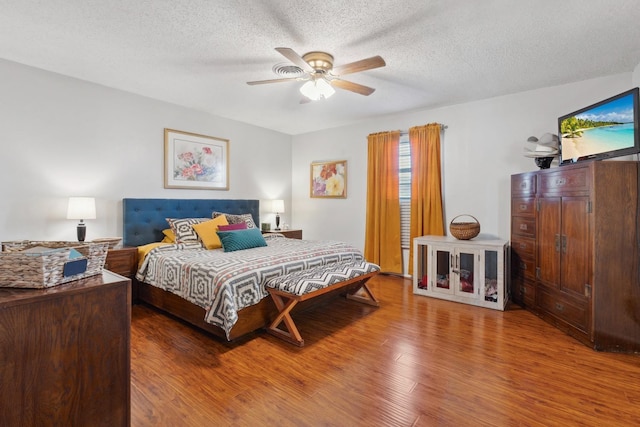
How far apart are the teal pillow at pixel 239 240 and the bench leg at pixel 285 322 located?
1.01m

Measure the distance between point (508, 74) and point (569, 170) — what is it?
1196 mm

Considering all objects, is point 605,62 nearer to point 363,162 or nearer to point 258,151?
point 363,162

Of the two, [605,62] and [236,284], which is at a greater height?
[605,62]

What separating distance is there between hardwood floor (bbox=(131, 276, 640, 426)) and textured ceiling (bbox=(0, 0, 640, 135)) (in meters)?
2.49

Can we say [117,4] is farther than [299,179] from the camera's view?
No

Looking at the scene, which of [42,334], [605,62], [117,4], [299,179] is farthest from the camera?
[299,179]

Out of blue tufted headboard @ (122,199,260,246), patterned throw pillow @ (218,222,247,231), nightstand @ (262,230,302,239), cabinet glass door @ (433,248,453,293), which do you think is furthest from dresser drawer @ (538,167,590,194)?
blue tufted headboard @ (122,199,260,246)

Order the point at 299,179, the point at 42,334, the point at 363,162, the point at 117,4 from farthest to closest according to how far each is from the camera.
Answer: the point at 299,179 → the point at 363,162 → the point at 117,4 → the point at 42,334

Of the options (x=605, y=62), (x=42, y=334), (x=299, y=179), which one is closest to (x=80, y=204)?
(x=42, y=334)

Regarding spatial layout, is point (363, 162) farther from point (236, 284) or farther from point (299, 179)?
point (236, 284)

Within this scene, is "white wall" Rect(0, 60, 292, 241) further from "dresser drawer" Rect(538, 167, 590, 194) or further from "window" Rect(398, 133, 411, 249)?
"dresser drawer" Rect(538, 167, 590, 194)

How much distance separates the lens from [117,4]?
2.06 metres

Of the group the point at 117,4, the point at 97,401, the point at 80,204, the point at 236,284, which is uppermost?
the point at 117,4

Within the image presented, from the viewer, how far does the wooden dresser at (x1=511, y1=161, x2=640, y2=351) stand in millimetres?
2369
